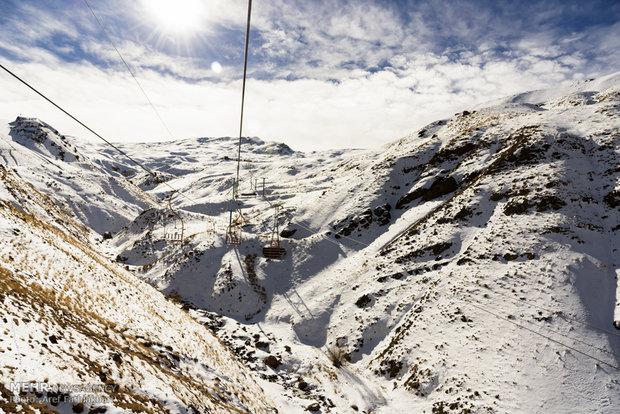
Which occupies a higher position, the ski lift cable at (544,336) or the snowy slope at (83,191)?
the snowy slope at (83,191)

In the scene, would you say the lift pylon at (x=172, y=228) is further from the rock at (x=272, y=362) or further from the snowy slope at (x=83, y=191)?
the rock at (x=272, y=362)

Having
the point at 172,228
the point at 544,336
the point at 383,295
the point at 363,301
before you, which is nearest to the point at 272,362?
the point at 363,301

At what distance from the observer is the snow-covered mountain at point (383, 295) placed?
13.7 metres

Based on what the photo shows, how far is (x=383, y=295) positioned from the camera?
92.3 feet

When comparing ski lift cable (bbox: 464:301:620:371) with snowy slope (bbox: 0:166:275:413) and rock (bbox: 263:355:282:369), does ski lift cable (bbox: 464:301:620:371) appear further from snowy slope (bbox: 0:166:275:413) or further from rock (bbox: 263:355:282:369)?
snowy slope (bbox: 0:166:275:413)

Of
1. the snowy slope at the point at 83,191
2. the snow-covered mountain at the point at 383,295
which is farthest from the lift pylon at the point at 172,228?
the snowy slope at the point at 83,191

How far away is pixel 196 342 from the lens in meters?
19.0

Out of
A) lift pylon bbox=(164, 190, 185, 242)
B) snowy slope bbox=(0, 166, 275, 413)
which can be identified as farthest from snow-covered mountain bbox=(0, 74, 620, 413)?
lift pylon bbox=(164, 190, 185, 242)

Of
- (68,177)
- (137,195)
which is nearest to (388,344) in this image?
(68,177)

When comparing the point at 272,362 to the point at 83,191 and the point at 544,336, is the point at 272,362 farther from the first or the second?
the point at 83,191

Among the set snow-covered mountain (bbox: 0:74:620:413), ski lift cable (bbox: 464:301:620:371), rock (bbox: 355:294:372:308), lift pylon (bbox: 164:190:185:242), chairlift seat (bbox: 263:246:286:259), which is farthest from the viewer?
lift pylon (bbox: 164:190:185:242)

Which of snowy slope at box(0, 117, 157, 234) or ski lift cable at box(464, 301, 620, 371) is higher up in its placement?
snowy slope at box(0, 117, 157, 234)

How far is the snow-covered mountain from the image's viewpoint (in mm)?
13664

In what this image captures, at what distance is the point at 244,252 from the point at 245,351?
17107 mm
